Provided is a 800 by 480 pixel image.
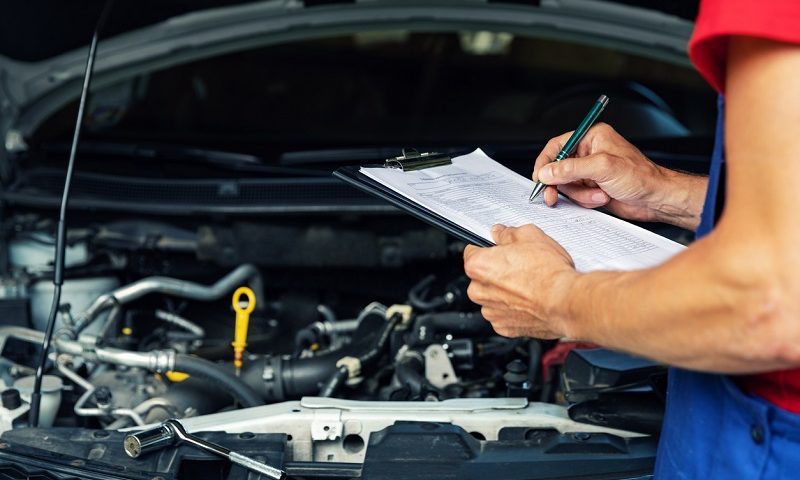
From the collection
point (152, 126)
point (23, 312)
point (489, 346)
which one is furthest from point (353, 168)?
point (152, 126)

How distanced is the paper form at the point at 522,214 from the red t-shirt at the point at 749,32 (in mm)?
200

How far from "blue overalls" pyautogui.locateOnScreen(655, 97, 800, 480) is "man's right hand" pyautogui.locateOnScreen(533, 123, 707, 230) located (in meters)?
0.28

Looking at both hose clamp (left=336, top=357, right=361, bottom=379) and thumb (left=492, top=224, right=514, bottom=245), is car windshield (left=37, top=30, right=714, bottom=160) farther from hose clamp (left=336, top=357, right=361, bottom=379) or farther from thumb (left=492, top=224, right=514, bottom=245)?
thumb (left=492, top=224, right=514, bottom=245)

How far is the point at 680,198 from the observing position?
129cm

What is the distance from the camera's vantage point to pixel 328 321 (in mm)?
1993

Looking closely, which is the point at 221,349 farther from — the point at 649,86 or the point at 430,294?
the point at 649,86

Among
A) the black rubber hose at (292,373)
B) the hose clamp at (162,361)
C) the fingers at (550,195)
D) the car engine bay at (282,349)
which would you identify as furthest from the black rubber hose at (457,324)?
the fingers at (550,195)

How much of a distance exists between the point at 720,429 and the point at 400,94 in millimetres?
1500

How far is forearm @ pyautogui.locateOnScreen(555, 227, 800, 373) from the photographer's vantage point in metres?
0.74

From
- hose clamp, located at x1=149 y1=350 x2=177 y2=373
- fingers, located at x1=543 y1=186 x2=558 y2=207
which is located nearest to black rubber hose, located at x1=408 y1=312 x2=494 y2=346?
hose clamp, located at x1=149 y1=350 x2=177 y2=373

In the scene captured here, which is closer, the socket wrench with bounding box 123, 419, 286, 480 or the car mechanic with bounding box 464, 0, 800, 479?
the car mechanic with bounding box 464, 0, 800, 479

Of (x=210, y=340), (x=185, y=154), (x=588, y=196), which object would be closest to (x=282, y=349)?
(x=210, y=340)

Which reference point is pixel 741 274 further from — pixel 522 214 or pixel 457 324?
pixel 457 324

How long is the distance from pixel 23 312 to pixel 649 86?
1563 millimetres
